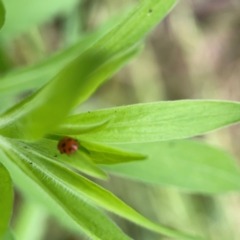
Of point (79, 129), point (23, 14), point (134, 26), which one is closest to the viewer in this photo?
point (79, 129)

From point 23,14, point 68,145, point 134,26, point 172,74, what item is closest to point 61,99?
point 68,145

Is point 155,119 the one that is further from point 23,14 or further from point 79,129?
point 23,14

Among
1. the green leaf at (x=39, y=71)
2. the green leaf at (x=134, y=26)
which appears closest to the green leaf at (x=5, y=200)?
the green leaf at (x=134, y=26)

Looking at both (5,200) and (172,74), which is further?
(172,74)

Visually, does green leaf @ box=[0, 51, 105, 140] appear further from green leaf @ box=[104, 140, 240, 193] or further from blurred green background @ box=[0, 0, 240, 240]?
blurred green background @ box=[0, 0, 240, 240]

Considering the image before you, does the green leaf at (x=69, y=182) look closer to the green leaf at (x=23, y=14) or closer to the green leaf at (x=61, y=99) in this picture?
the green leaf at (x=61, y=99)

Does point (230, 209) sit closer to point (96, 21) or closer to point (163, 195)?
point (163, 195)
